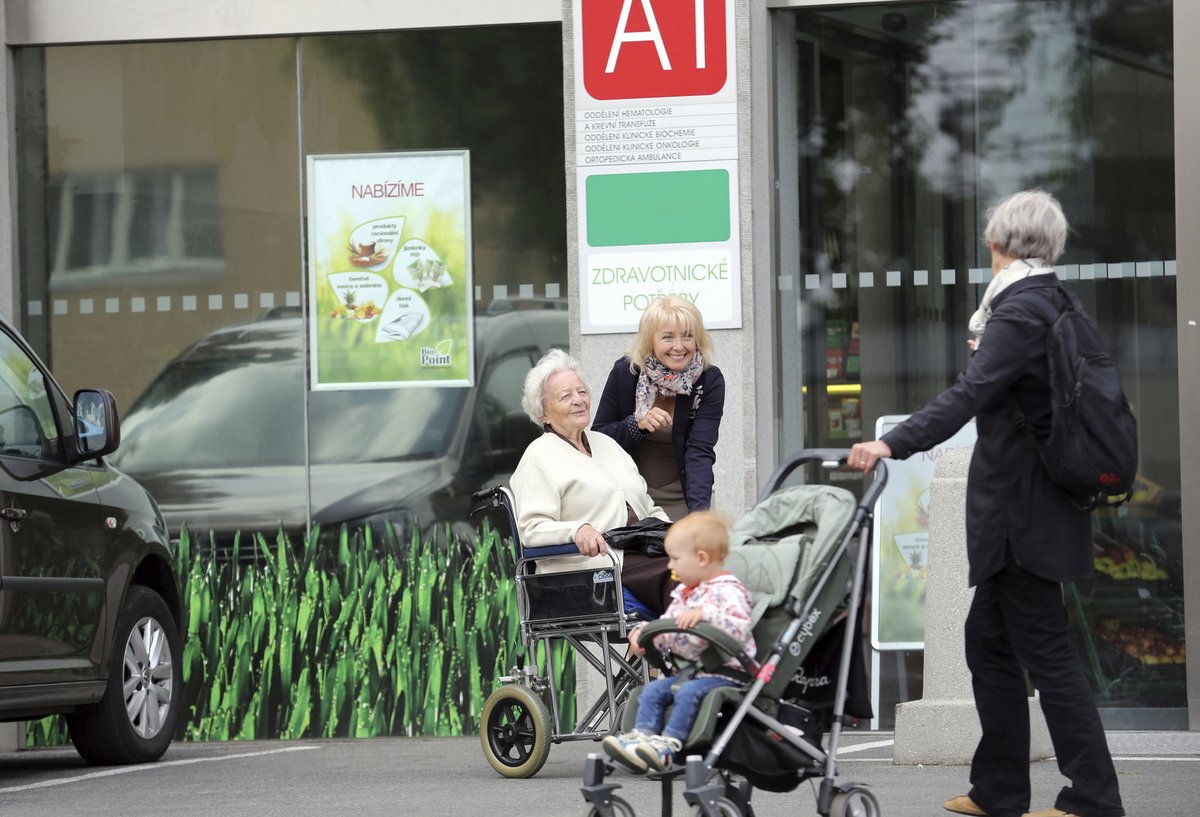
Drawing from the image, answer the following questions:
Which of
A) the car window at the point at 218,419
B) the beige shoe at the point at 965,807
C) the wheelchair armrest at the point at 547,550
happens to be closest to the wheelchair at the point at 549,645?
the wheelchair armrest at the point at 547,550

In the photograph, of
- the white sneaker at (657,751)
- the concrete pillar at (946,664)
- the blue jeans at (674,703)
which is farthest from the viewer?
the concrete pillar at (946,664)

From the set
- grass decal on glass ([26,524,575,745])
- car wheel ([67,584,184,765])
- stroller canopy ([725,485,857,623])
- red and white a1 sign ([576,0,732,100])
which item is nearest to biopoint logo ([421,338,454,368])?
grass decal on glass ([26,524,575,745])

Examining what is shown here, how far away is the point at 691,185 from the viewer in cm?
966

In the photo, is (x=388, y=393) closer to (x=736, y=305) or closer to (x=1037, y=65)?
(x=736, y=305)

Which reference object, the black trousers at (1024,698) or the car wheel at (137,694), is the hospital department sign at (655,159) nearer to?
the car wheel at (137,694)

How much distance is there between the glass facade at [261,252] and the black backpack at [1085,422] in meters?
4.92

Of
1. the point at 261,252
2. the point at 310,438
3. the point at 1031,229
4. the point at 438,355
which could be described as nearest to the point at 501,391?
the point at 438,355

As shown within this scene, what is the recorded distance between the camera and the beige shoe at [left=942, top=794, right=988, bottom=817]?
19.0 ft

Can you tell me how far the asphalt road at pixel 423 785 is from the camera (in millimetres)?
6555

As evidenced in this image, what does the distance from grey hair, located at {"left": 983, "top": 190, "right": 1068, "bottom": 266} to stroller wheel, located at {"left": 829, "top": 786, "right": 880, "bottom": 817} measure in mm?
1656

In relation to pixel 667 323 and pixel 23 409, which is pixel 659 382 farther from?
pixel 23 409

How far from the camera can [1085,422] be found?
17.9ft

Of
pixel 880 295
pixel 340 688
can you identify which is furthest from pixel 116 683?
pixel 880 295

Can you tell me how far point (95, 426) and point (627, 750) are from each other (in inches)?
160
